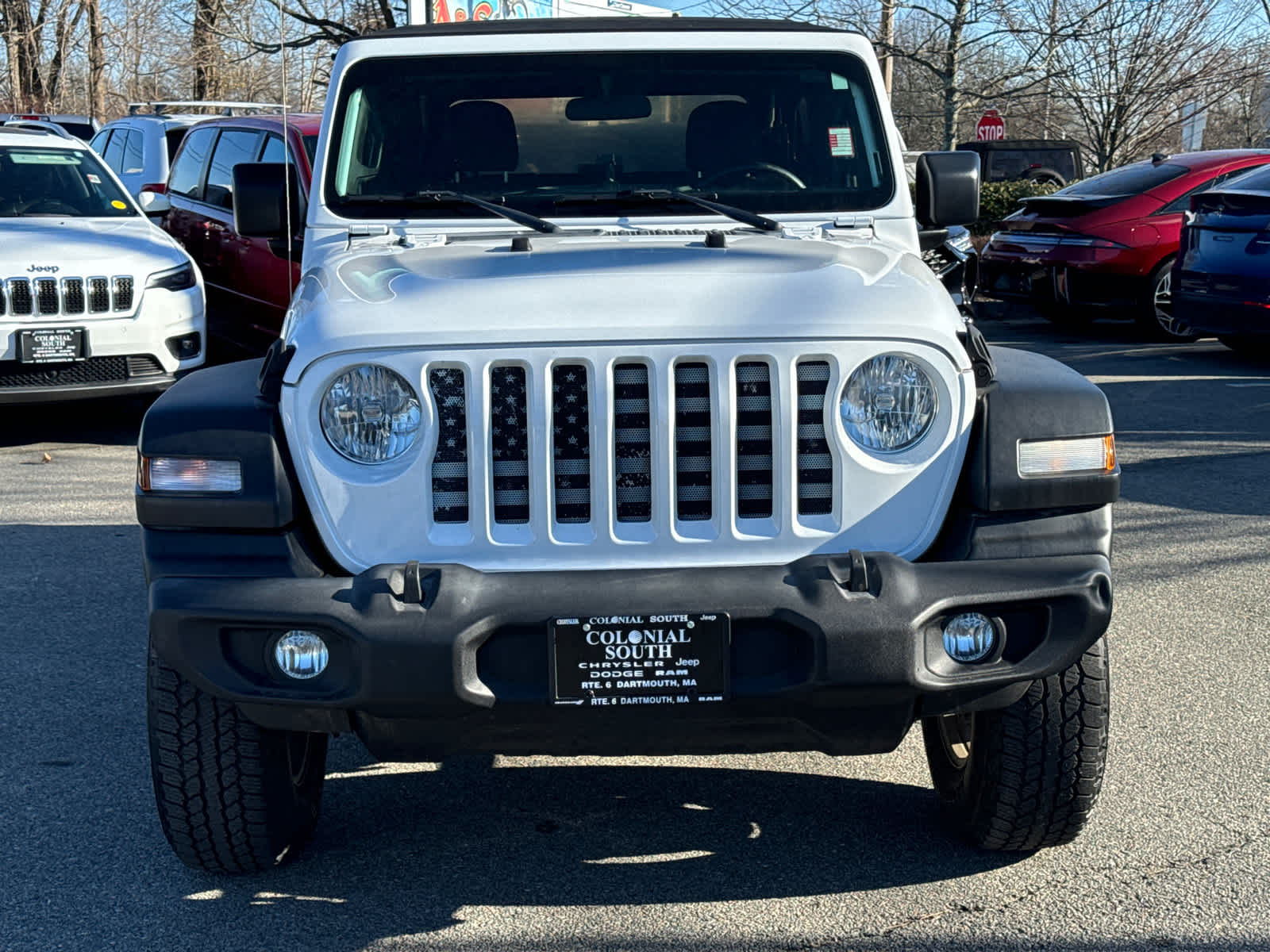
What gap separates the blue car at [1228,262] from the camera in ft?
35.6

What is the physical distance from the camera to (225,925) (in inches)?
132

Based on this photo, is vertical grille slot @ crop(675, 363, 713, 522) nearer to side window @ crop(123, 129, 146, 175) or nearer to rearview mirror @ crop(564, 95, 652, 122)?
rearview mirror @ crop(564, 95, 652, 122)

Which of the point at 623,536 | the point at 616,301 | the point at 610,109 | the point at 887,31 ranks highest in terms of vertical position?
the point at 887,31

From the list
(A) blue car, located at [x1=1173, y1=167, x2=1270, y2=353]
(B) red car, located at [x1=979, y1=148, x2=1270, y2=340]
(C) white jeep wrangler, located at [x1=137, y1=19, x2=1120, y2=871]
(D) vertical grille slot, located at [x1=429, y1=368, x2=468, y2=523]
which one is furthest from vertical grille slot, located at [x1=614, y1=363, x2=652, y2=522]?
(B) red car, located at [x1=979, y1=148, x2=1270, y2=340]

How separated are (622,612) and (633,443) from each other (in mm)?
405

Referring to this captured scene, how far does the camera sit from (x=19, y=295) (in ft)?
27.6

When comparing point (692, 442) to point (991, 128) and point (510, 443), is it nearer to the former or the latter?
point (510, 443)

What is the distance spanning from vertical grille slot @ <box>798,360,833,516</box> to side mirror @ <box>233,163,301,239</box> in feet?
6.82

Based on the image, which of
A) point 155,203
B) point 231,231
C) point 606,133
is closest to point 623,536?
Answer: point 606,133

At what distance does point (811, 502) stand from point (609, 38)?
2.06 metres

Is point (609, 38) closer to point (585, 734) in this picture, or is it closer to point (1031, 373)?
point (1031, 373)

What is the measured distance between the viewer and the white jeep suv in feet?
27.7

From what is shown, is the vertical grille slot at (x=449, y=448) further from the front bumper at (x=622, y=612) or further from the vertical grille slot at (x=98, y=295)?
the vertical grille slot at (x=98, y=295)

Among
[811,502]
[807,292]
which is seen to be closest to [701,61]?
[807,292]
